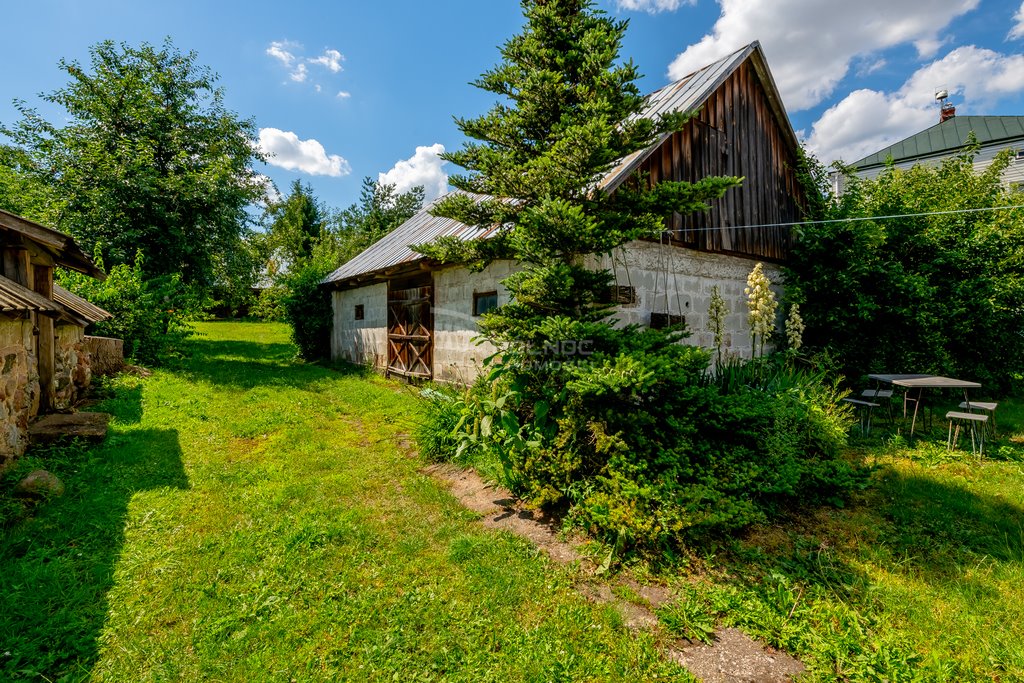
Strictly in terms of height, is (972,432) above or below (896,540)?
above

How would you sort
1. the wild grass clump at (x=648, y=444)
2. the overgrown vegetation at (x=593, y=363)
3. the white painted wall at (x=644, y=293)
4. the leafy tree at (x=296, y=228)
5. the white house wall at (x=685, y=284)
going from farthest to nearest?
the leafy tree at (x=296, y=228) < the white painted wall at (x=644, y=293) < the white house wall at (x=685, y=284) < the overgrown vegetation at (x=593, y=363) < the wild grass clump at (x=648, y=444)

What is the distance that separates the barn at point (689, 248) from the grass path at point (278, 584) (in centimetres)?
358

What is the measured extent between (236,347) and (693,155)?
1741cm

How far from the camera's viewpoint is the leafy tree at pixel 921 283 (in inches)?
309

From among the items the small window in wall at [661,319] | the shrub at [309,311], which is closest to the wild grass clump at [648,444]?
the small window in wall at [661,319]

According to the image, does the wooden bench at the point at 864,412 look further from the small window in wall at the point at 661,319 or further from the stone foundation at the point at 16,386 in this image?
the stone foundation at the point at 16,386

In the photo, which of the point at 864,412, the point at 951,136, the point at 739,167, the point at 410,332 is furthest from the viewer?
the point at 951,136

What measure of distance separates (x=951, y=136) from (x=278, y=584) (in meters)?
29.8

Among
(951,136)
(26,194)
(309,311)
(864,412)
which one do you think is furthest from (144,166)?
(951,136)

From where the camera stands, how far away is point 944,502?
4367 millimetres

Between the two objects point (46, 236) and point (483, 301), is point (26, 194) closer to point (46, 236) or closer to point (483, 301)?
point (46, 236)

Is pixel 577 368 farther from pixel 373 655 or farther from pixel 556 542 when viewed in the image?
pixel 373 655

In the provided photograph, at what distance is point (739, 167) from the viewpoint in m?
8.44

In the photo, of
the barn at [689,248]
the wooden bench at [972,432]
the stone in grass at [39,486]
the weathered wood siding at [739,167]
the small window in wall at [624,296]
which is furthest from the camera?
the weathered wood siding at [739,167]
